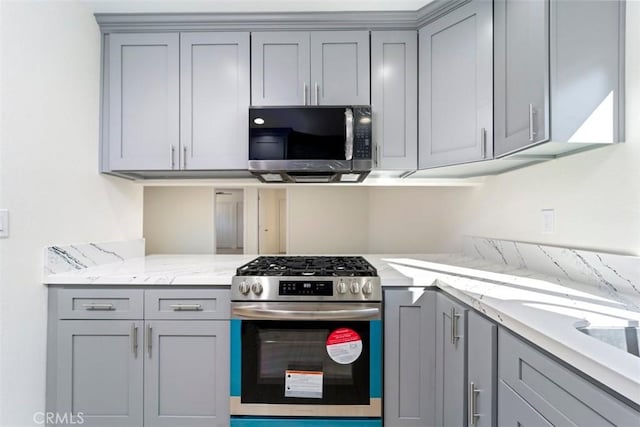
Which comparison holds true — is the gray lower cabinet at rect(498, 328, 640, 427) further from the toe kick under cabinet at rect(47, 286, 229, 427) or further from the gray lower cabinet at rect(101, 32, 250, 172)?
the gray lower cabinet at rect(101, 32, 250, 172)

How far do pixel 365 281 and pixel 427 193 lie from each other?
1.43 metres

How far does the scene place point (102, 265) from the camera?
1896mm

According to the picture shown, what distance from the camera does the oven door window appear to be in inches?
62.5

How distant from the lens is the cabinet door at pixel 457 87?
160 centimetres

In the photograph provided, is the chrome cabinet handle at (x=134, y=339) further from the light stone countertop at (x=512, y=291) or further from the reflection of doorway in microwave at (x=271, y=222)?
the reflection of doorway in microwave at (x=271, y=222)

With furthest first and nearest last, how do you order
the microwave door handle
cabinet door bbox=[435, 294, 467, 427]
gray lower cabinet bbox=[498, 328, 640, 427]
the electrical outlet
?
1. the microwave door handle
2. the electrical outlet
3. cabinet door bbox=[435, 294, 467, 427]
4. gray lower cabinet bbox=[498, 328, 640, 427]

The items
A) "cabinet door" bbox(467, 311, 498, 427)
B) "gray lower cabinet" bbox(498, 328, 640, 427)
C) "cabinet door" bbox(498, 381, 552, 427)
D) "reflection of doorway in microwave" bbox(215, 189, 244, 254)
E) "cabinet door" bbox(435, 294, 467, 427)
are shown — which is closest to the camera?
"gray lower cabinet" bbox(498, 328, 640, 427)

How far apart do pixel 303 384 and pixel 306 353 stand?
6.0 inches

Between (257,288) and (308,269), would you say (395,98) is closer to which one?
(308,269)

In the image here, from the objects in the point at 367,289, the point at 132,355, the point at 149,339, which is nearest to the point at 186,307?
the point at 149,339

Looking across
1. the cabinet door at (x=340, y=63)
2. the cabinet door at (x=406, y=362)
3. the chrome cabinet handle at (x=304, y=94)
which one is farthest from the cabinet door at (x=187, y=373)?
the cabinet door at (x=340, y=63)

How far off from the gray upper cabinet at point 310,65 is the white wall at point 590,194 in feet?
3.39

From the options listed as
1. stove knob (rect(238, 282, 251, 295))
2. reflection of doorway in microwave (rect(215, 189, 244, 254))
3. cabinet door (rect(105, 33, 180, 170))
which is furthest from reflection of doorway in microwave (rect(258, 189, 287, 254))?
stove knob (rect(238, 282, 251, 295))

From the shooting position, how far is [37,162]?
1.49m
